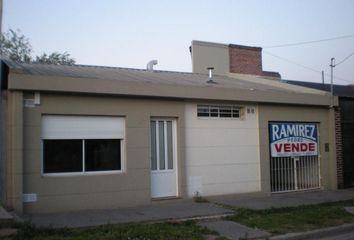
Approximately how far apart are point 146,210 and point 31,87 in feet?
14.2

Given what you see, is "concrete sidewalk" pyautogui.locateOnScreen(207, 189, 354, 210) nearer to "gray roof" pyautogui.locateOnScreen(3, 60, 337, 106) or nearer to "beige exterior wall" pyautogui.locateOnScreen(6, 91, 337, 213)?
"beige exterior wall" pyautogui.locateOnScreen(6, 91, 337, 213)

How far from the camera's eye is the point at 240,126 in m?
16.0

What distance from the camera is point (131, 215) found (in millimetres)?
11742

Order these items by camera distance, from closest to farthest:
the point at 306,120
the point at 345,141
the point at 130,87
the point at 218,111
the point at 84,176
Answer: the point at 84,176 → the point at 130,87 → the point at 218,111 → the point at 306,120 → the point at 345,141

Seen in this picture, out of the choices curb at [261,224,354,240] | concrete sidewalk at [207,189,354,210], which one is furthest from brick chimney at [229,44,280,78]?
curb at [261,224,354,240]

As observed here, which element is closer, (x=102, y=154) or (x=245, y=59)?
(x=102, y=154)

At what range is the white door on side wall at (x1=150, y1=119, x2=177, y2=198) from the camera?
559 inches

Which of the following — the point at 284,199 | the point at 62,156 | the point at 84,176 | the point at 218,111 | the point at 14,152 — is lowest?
the point at 284,199

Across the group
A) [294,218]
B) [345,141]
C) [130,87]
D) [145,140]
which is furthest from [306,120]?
[130,87]

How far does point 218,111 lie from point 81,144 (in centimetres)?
491

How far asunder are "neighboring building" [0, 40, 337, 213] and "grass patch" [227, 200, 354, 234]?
274 cm

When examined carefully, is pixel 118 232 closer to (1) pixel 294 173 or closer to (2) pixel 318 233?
(2) pixel 318 233

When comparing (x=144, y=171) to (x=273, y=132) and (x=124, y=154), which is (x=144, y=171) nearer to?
(x=124, y=154)

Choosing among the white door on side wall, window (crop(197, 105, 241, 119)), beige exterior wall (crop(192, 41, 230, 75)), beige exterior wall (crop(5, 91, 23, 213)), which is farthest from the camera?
beige exterior wall (crop(192, 41, 230, 75))
